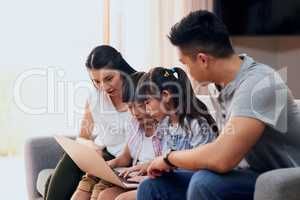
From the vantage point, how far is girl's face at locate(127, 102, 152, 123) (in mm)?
1929

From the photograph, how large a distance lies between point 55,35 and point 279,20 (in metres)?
1.40

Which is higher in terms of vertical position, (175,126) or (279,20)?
(279,20)

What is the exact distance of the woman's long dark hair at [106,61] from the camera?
7.11ft

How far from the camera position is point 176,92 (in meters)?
1.90

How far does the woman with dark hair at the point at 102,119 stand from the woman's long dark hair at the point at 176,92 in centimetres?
29

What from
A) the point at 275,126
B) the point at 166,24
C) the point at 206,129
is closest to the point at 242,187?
the point at 275,126

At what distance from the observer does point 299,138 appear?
149cm

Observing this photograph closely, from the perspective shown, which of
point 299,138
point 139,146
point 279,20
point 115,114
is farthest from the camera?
point 279,20

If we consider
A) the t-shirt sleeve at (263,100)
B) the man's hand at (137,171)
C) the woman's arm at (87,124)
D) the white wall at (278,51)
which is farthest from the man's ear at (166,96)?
the white wall at (278,51)

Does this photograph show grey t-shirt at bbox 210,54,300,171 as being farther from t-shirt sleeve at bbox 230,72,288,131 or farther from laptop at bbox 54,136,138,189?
laptop at bbox 54,136,138,189

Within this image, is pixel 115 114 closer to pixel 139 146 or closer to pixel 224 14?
pixel 139 146

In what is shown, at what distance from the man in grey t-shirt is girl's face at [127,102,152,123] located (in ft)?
1.28

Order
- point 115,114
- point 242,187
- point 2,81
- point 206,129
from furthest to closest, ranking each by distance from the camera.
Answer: point 2,81 < point 115,114 < point 206,129 < point 242,187

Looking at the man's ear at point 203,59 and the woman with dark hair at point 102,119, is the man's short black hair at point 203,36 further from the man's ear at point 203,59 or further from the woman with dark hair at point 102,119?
the woman with dark hair at point 102,119
